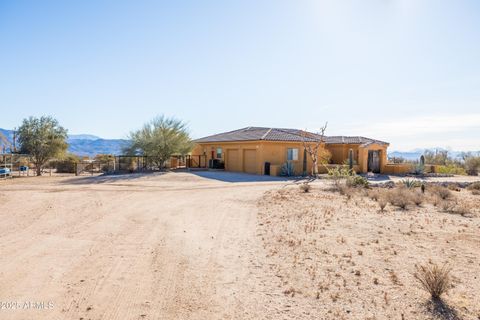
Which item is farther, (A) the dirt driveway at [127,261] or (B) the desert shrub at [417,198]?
(B) the desert shrub at [417,198]

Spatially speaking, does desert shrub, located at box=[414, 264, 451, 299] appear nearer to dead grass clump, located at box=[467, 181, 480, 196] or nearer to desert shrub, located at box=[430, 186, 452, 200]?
desert shrub, located at box=[430, 186, 452, 200]

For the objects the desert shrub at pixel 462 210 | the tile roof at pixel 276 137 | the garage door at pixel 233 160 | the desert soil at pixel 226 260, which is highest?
the tile roof at pixel 276 137

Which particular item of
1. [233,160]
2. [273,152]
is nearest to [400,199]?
[273,152]

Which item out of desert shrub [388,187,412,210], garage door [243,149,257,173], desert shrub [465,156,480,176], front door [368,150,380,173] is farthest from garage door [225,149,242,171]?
desert shrub [465,156,480,176]

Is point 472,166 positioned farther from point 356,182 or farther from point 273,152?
point 356,182

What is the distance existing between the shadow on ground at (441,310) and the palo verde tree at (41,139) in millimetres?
32297

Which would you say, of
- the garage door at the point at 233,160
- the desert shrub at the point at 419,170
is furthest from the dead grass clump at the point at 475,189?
the garage door at the point at 233,160

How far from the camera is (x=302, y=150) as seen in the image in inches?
1264

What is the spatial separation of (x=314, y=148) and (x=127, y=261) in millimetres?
27238

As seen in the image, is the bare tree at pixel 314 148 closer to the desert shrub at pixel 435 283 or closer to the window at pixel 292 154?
the window at pixel 292 154

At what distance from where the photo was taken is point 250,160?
104 ft

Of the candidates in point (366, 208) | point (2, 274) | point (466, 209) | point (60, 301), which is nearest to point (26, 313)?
point (60, 301)

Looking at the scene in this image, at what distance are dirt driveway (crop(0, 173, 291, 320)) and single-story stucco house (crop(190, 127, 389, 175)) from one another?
16.6 metres

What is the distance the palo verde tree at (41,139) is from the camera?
3062 cm
